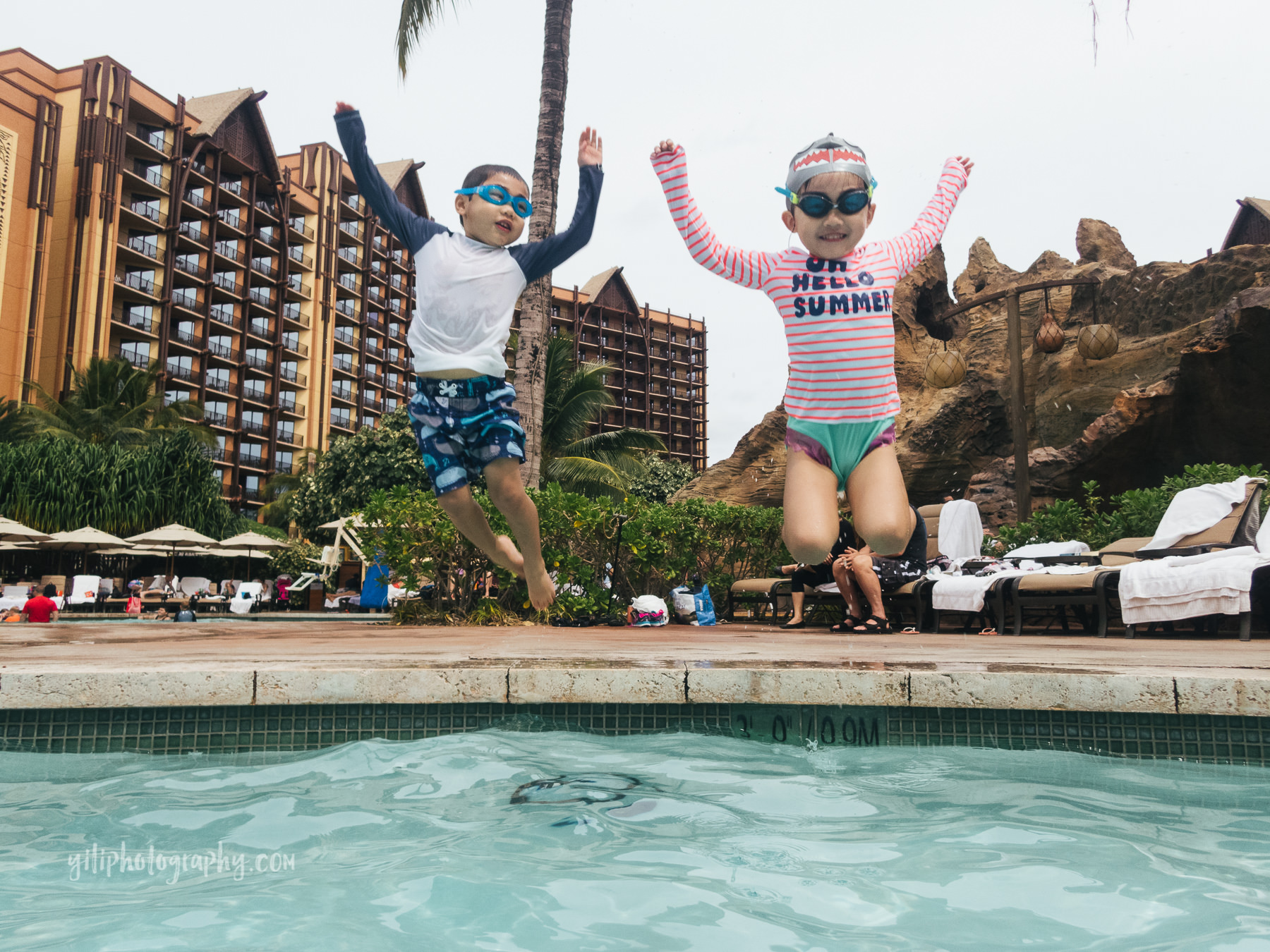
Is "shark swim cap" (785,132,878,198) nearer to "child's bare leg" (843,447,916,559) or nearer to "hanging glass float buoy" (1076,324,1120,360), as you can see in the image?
"child's bare leg" (843,447,916,559)

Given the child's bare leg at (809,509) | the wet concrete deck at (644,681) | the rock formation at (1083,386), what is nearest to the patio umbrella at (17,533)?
the rock formation at (1083,386)

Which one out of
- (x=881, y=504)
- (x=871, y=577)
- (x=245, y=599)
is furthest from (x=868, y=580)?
(x=245, y=599)

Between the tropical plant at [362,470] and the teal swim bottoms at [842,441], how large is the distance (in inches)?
1161

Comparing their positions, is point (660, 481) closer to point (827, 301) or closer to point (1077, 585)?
point (1077, 585)

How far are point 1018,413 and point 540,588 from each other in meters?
8.91

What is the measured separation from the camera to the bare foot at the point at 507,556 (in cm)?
502

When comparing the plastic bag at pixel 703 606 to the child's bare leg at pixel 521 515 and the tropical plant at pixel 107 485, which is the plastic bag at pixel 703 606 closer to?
the child's bare leg at pixel 521 515

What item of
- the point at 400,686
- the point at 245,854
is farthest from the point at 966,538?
the point at 245,854

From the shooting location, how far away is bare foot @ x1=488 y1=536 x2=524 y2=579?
197 inches

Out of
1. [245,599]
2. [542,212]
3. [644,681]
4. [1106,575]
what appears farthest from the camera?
[245,599]

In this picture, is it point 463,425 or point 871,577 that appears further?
point 871,577

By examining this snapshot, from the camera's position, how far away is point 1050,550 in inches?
337

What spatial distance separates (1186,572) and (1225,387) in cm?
751

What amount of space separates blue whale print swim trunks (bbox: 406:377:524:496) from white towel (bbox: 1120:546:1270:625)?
510 cm
